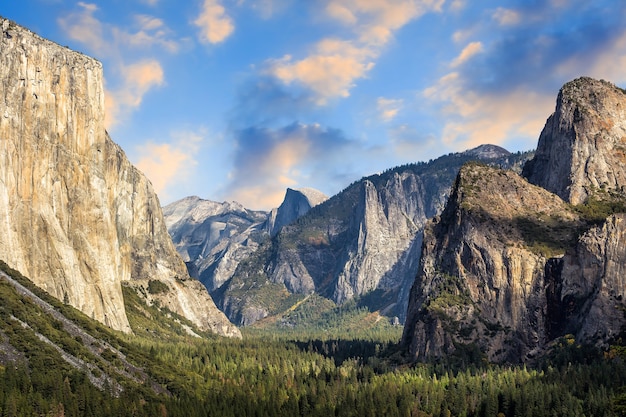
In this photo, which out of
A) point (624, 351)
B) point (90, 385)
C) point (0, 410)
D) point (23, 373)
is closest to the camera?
point (624, 351)

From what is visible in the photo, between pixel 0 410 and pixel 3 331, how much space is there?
38.0 meters

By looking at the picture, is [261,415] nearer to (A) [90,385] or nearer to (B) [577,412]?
(A) [90,385]

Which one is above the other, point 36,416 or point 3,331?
point 3,331

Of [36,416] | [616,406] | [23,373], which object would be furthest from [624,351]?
[23,373]

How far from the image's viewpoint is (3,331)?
194 metres

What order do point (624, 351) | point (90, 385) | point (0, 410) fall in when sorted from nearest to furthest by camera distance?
point (624, 351)
point (0, 410)
point (90, 385)

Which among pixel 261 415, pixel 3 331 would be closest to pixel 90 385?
pixel 3 331

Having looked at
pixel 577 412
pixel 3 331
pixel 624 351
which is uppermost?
pixel 3 331

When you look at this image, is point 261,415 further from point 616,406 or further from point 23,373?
point 616,406

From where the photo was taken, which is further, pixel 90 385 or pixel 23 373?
pixel 90 385

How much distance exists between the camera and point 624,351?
85000 millimetres

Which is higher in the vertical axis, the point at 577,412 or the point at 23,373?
the point at 23,373

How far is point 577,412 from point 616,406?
4624 inches

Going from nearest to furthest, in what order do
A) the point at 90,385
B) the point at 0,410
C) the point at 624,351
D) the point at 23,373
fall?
the point at 624,351, the point at 0,410, the point at 23,373, the point at 90,385
